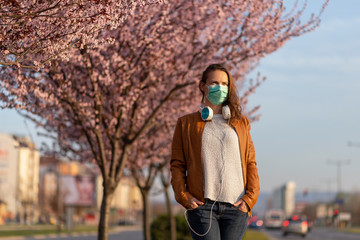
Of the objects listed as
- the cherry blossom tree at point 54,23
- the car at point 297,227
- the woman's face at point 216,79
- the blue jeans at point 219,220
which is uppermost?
the cherry blossom tree at point 54,23

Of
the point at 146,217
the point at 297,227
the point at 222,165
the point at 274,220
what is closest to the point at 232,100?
the point at 222,165

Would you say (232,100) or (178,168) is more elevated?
(232,100)

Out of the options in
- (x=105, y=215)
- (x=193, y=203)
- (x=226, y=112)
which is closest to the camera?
(x=193, y=203)

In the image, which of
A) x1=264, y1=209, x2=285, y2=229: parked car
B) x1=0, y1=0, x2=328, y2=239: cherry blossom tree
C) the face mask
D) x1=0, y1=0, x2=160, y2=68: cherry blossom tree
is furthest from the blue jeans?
x1=264, y1=209, x2=285, y2=229: parked car

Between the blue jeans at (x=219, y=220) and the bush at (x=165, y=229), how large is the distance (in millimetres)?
19455

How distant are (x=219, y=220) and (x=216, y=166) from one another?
0.38 metres

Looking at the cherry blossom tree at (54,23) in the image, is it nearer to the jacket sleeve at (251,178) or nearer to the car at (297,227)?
the jacket sleeve at (251,178)

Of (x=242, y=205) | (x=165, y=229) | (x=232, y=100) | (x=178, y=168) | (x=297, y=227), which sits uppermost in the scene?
(x=232, y=100)

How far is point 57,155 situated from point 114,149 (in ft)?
16.3

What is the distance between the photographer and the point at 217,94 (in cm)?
485

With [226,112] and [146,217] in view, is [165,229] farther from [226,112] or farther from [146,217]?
[226,112]

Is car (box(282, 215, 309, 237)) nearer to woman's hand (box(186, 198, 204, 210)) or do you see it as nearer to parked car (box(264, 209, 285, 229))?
parked car (box(264, 209, 285, 229))

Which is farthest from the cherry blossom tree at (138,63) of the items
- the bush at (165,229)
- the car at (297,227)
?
the car at (297,227)

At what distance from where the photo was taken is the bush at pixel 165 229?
23922mm
